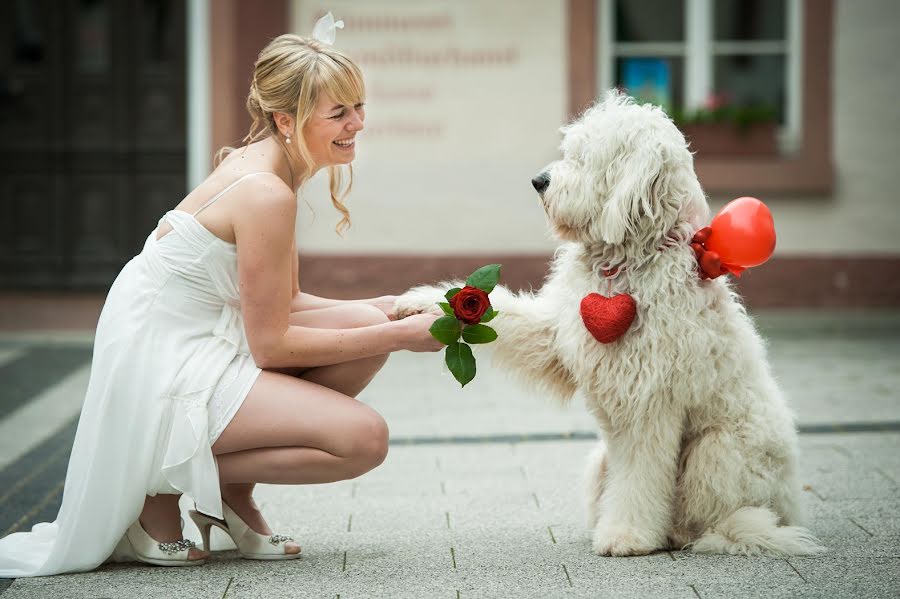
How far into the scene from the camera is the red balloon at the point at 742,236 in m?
3.66

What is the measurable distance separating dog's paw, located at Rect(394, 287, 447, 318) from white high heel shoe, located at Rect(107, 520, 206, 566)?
1.07m

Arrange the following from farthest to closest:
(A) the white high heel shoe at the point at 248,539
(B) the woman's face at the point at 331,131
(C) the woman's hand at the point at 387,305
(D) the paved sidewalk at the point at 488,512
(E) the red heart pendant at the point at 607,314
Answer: (C) the woman's hand at the point at 387,305, (A) the white high heel shoe at the point at 248,539, (B) the woman's face at the point at 331,131, (E) the red heart pendant at the point at 607,314, (D) the paved sidewalk at the point at 488,512

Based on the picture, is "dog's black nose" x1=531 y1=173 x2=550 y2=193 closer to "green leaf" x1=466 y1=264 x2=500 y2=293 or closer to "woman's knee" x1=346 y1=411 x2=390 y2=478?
"green leaf" x1=466 y1=264 x2=500 y2=293

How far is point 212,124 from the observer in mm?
9570

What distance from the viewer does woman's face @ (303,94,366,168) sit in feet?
12.3

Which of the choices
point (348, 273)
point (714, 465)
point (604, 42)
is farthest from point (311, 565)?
point (604, 42)

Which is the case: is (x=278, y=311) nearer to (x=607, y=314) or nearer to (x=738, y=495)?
(x=607, y=314)

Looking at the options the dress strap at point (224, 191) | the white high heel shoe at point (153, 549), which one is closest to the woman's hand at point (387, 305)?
the dress strap at point (224, 191)

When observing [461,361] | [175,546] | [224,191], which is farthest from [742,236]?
[175,546]

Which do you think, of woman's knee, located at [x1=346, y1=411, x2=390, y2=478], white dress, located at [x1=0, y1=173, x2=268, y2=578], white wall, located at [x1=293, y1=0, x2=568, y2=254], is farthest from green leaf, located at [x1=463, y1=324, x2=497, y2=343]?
white wall, located at [x1=293, y1=0, x2=568, y2=254]

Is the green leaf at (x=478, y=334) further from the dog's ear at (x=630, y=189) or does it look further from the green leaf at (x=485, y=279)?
the dog's ear at (x=630, y=189)

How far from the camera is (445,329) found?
3631 millimetres

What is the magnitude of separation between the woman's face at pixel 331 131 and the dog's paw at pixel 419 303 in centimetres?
53

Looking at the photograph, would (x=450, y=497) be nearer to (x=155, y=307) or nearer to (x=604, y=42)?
(x=155, y=307)
